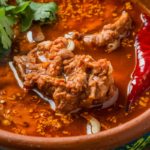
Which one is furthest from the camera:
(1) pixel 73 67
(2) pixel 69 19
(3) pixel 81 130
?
(2) pixel 69 19

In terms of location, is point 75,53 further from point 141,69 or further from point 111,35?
point 141,69

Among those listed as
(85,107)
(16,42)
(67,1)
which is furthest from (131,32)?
(16,42)

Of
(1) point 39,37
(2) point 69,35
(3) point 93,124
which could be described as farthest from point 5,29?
(3) point 93,124

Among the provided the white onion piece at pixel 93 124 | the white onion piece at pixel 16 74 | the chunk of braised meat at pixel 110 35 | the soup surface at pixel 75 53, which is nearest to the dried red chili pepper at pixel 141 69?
the soup surface at pixel 75 53

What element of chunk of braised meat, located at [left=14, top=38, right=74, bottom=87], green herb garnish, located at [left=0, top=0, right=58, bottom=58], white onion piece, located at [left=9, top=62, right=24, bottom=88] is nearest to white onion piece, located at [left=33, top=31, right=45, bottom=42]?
green herb garnish, located at [left=0, top=0, right=58, bottom=58]

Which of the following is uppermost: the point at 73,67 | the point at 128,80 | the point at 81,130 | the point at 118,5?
the point at 118,5

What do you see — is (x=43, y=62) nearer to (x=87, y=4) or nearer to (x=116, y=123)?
(x=116, y=123)

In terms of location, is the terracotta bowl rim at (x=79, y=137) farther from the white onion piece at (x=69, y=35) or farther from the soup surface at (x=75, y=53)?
the white onion piece at (x=69, y=35)
